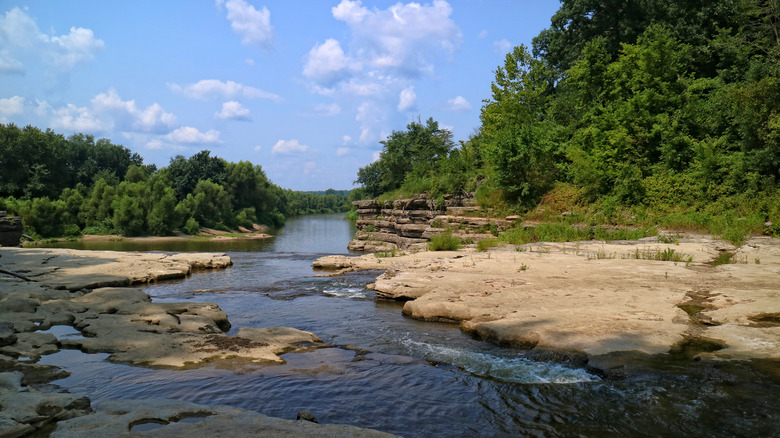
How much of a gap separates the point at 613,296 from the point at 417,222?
69.8ft

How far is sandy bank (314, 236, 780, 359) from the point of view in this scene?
636 centimetres

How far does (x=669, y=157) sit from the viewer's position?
65.9ft

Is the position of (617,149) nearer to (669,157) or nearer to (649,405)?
(669,157)

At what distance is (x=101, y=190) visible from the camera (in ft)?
179

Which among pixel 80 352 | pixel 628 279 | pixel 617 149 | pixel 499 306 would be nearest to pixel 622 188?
pixel 617 149

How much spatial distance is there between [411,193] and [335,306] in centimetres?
2228

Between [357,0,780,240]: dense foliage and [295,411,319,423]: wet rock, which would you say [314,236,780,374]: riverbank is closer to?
[295,411,319,423]: wet rock

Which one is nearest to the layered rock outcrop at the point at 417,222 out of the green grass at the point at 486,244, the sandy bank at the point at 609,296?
the green grass at the point at 486,244

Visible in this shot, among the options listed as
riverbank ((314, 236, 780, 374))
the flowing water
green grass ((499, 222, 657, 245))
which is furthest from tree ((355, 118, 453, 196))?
the flowing water

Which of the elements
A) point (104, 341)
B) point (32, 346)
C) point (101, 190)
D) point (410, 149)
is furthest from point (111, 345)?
point (101, 190)

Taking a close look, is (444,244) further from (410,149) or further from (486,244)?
(410,149)

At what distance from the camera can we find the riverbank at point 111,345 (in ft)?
12.6

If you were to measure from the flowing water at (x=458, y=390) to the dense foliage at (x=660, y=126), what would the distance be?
44.2ft

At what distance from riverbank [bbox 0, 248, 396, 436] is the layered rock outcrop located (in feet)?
42.6
